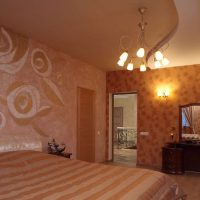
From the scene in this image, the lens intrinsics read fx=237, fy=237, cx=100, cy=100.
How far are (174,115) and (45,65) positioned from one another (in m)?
3.52

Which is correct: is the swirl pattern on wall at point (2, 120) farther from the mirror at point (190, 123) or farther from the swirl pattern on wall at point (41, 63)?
the mirror at point (190, 123)

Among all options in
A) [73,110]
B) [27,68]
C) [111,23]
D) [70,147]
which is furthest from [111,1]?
[70,147]

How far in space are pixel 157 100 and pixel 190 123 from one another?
1.03 metres

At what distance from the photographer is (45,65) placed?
4.78 metres

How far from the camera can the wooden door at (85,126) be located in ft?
19.3

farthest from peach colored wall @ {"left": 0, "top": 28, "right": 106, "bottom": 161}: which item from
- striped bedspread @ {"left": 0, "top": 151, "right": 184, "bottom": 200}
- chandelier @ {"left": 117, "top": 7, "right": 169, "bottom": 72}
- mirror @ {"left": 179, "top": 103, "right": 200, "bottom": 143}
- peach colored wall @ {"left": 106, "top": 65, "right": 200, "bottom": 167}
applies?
mirror @ {"left": 179, "top": 103, "right": 200, "bottom": 143}

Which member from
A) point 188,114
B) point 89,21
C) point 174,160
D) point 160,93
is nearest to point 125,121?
point 160,93

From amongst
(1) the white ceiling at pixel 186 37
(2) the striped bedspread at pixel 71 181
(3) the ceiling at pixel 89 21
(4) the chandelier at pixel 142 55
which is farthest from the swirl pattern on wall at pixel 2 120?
(1) the white ceiling at pixel 186 37

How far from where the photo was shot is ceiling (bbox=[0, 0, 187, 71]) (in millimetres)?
3076

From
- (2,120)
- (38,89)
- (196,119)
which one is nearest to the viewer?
(2,120)

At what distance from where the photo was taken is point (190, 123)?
5.93 meters

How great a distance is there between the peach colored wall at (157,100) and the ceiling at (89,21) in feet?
4.35

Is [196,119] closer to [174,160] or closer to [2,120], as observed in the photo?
[174,160]

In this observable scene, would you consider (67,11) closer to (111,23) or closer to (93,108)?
(111,23)
